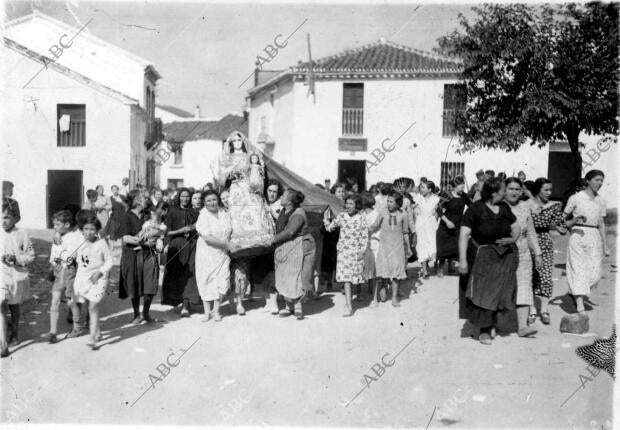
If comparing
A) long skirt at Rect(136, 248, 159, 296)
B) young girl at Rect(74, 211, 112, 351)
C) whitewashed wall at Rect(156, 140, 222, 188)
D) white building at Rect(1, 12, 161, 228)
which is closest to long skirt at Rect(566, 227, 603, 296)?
long skirt at Rect(136, 248, 159, 296)

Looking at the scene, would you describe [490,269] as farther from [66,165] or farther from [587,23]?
[66,165]

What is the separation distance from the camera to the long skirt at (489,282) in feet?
21.7

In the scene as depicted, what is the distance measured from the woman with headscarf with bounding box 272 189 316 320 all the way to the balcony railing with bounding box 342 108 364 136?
17.8 m

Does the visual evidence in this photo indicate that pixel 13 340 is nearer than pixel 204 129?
Yes

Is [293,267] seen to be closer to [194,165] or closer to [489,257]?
[489,257]

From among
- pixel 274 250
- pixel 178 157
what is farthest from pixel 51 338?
pixel 178 157

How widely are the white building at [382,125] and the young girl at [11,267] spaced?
18.5m

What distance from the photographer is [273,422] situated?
4.75 meters

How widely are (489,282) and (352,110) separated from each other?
19.3m

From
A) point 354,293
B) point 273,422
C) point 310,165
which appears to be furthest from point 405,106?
point 273,422

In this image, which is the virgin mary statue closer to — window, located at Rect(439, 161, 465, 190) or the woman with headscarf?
the woman with headscarf

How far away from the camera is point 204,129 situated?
159ft

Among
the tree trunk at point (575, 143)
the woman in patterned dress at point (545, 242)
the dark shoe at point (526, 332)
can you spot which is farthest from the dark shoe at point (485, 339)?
the tree trunk at point (575, 143)

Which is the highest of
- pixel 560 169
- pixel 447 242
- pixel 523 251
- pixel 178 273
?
pixel 560 169
